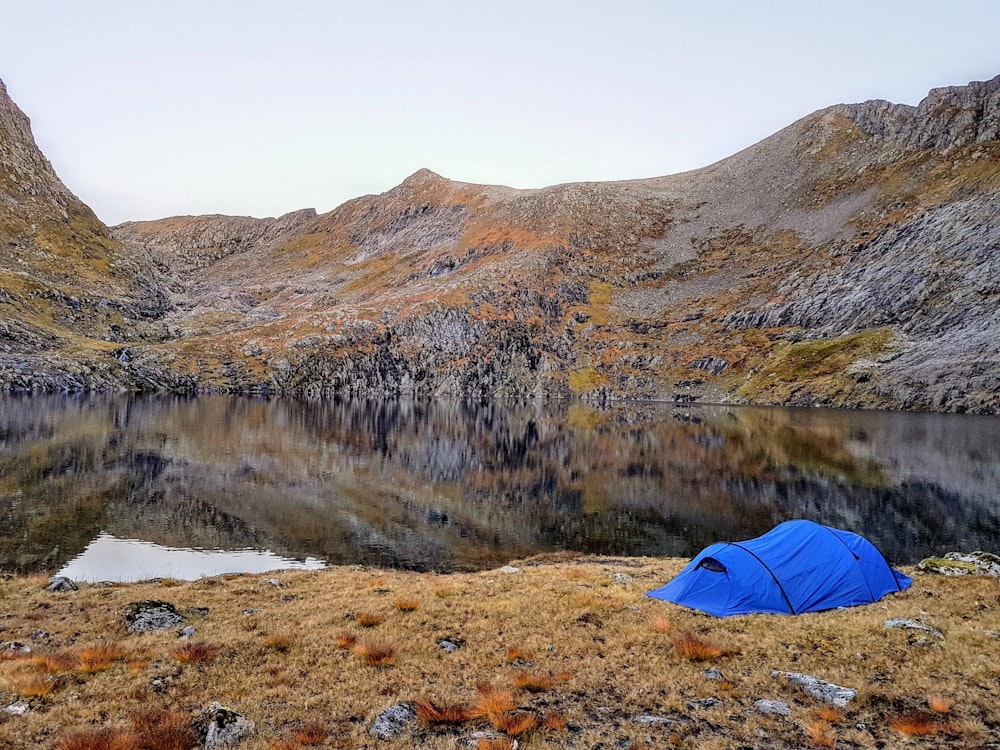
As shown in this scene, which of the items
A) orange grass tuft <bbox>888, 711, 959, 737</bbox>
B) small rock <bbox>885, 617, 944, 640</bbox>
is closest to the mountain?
small rock <bbox>885, 617, 944, 640</bbox>

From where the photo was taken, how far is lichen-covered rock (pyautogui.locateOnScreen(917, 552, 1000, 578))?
22.4 m

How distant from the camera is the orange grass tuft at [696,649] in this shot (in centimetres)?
1438

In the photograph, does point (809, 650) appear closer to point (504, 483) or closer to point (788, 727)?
point (788, 727)

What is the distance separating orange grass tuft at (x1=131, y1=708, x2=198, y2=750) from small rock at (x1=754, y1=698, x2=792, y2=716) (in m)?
10.7

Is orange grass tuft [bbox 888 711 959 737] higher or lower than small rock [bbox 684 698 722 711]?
higher

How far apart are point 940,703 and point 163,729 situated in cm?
1480

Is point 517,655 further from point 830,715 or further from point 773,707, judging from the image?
point 830,715

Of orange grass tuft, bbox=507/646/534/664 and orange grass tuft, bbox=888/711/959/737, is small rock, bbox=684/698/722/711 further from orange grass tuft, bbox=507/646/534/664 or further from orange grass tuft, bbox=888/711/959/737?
orange grass tuft, bbox=507/646/534/664

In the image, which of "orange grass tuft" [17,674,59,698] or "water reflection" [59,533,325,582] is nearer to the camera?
"orange grass tuft" [17,674,59,698]

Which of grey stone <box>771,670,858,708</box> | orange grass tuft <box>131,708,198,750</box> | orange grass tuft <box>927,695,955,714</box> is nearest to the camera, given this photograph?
orange grass tuft <box>131,708,198,750</box>

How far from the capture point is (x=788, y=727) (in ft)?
35.8

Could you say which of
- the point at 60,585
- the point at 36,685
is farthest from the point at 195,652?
the point at 60,585

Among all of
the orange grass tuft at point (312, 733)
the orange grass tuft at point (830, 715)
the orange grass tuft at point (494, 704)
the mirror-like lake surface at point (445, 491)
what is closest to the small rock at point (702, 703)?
the orange grass tuft at point (830, 715)

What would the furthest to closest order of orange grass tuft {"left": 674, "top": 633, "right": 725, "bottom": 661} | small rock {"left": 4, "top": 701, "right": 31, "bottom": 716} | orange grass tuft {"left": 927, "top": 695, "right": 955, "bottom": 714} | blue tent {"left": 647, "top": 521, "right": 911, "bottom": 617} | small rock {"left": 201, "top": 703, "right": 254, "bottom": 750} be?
blue tent {"left": 647, "top": 521, "right": 911, "bottom": 617}, orange grass tuft {"left": 674, "top": 633, "right": 725, "bottom": 661}, orange grass tuft {"left": 927, "top": 695, "right": 955, "bottom": 714}, small rock {"left": 4, "top": 701, "right": 31, "bottom": 716}, small rock {"left": 201, "top": 703, "right": 254, "bottom": 750}
